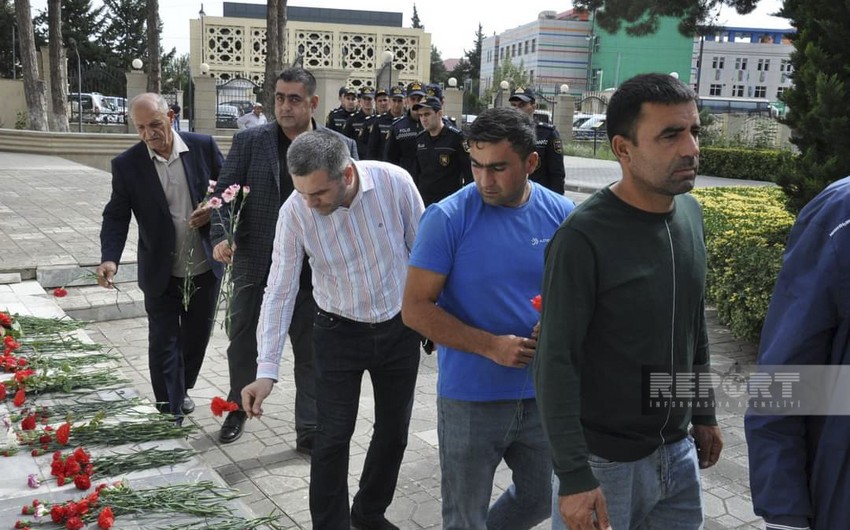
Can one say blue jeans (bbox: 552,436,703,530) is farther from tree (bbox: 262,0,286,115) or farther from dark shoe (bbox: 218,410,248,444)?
tree (bbox: 262,0,286,115)

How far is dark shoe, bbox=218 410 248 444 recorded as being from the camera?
15.9ft

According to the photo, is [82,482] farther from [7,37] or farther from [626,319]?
[7,37]

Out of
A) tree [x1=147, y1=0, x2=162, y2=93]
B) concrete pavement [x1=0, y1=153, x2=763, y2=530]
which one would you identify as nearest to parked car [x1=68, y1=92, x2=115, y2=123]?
tree [x1=147, y1=0, x2=162, y2=93]

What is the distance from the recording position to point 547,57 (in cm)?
8744

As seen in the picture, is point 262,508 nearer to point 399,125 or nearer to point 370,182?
point 370,182

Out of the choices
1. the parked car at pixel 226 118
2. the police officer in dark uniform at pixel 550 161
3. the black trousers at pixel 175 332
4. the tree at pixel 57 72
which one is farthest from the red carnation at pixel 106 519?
the parked car at pixel 226 118

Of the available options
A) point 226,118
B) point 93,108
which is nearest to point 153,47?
point 226,118

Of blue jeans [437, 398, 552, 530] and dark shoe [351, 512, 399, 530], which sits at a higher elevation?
blue jeans [437, 398, 552, 530]

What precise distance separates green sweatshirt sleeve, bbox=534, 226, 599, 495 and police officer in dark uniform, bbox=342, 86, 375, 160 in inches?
402

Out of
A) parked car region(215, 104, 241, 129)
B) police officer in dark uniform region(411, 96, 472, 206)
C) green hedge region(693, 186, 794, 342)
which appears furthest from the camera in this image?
parked car region(215, 104, 241, 129)

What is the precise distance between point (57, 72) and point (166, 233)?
864 inches

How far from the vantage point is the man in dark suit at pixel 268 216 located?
14.8 ft

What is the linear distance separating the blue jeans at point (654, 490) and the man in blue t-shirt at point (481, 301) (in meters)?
0.48

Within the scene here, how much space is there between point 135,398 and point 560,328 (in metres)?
3.12
